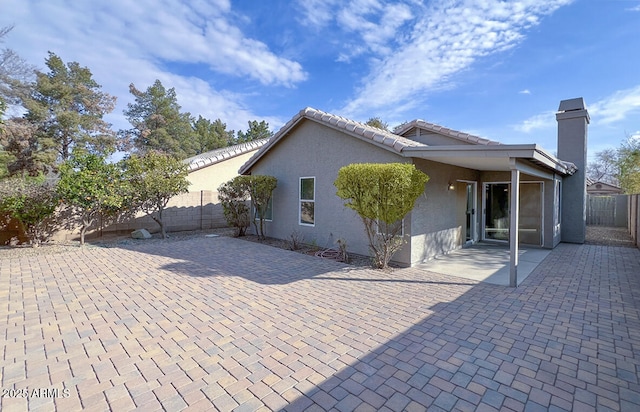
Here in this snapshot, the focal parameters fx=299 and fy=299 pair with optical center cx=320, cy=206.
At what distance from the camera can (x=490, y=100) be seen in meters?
16.3

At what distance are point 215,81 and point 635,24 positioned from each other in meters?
17.5

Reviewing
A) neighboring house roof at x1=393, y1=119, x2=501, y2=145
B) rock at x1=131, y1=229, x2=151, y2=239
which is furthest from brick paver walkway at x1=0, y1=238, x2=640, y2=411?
rock at x1=131, y1=229, x2=151, y2=239

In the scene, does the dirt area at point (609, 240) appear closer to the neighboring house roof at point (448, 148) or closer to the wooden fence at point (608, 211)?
the neighboring house roof at point (448, 148)

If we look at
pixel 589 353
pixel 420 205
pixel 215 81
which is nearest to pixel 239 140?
pixel 215 81

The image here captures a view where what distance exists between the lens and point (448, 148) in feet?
22.8

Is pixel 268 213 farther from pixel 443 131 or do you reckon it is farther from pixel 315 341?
pixel 315 341

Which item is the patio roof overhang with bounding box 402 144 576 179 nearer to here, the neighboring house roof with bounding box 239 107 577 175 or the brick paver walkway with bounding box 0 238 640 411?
the neighboring house roof with bounding box 239 107 577 175

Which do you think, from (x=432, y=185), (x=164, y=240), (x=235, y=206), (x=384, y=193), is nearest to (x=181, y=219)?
(x=164, y=240)

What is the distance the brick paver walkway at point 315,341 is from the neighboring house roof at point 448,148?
113 inches

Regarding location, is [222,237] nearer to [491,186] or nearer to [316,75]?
[316,75]

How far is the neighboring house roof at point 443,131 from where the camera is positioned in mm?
10771

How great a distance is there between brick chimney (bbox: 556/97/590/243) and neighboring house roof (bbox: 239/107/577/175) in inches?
24.6

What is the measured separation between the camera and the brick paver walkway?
298cm

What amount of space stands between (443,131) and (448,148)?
6161 mm
